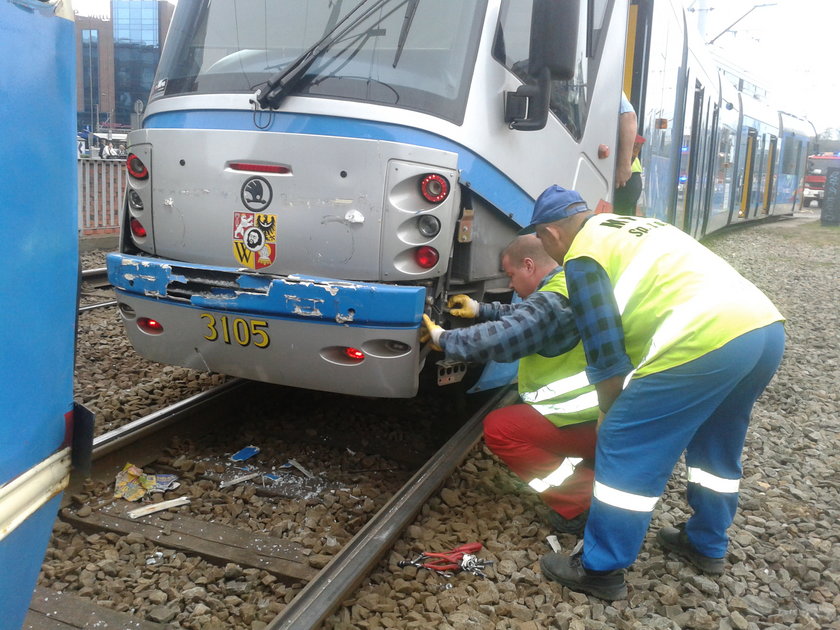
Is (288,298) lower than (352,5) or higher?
lower

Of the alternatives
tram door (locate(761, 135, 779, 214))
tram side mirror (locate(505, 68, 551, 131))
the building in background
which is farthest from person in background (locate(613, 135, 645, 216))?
the building in background

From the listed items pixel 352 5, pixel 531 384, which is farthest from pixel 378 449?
pixel 352 5

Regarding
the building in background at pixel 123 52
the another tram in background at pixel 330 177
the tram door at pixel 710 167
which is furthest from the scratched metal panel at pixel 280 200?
the building in background at pixel 123 52

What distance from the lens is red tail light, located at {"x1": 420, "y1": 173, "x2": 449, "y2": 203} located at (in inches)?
142

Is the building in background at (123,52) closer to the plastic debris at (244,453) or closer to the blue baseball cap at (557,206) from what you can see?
the plastic debris at (244,453)

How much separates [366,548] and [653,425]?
123cm

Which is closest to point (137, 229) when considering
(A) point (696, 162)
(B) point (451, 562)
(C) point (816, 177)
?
(B) point (451, 562)

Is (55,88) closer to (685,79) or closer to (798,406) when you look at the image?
Result: (798,406)

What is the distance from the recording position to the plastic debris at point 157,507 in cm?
373

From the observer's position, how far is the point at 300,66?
3818mm

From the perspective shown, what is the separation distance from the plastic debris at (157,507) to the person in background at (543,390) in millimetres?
1469

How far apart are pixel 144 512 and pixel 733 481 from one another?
8.71 ft

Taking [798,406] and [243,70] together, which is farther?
[798,406]

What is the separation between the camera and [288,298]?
11.8 ft
